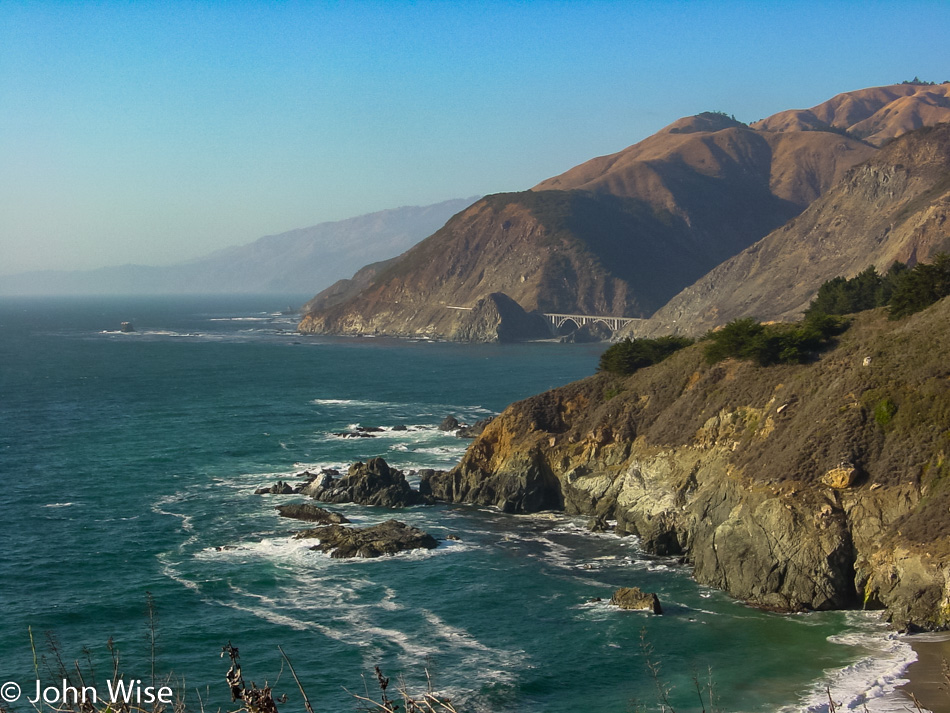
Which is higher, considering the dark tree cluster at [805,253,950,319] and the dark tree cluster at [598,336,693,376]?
the dark tree cluster at [805,253,950,319]

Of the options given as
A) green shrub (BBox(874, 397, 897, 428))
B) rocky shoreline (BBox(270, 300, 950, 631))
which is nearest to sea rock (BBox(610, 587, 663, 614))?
rocky shoreline (BBox(270, 300, 950, 631))

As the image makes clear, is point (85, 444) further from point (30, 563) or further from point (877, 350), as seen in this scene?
point (877, 350)

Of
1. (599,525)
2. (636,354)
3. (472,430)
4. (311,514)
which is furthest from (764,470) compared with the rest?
(472,430)

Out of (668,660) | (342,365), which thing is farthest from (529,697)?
(342,365)

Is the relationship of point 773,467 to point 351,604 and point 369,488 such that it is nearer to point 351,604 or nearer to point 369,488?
point 351,604

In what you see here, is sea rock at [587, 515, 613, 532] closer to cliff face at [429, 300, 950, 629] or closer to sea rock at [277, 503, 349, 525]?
cliff face at [429, 300, 950, 629]

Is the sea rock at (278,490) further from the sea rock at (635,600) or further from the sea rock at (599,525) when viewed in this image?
the sea rock at (635,600)

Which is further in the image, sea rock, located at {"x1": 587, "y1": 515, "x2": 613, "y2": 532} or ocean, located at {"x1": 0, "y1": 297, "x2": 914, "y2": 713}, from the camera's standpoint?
sea rock, located at {"x1": 587, "y1": 515, "x2": 613, "y2": 532}
